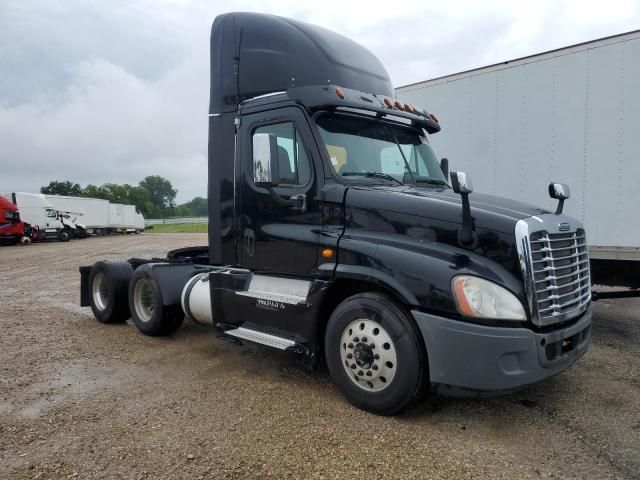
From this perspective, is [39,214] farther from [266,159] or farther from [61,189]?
[61,189]

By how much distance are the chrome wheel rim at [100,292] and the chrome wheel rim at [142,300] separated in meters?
0.73

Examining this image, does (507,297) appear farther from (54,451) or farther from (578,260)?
(54,451)

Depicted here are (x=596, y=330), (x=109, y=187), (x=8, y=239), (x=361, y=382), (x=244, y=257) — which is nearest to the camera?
(x=361, y=382)

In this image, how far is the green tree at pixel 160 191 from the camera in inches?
4957

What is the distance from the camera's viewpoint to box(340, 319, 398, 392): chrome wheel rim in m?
3.69

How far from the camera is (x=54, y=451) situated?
3.25 meters

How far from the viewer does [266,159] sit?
4.31m

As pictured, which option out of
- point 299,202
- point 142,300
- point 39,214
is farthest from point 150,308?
point 39,214

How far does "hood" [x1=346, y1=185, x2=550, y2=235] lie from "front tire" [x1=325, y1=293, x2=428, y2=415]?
2.48ft

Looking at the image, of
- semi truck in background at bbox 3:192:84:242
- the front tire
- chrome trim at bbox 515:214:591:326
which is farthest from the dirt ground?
semi truck in background at bbox 3:192:84:242

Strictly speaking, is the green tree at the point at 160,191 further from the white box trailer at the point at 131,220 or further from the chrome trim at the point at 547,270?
the chrome trim at the point at 547,270

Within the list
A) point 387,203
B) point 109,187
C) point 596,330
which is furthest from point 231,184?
point 109,187

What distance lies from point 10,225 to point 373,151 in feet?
100

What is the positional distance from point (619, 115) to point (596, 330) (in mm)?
3061
